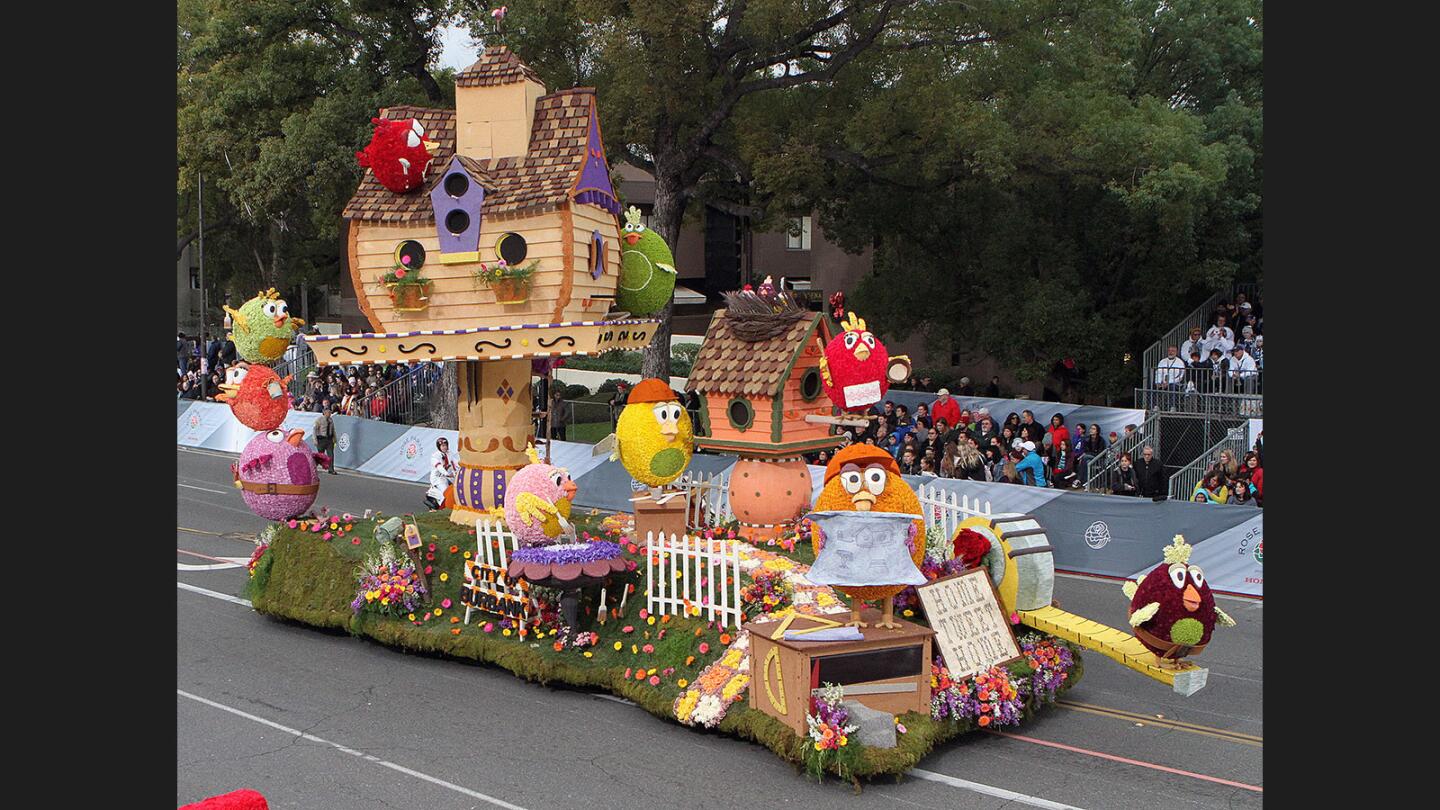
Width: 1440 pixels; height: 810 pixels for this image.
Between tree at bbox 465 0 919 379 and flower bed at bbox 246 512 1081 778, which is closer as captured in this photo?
flower bed at bbox 246 512 1081 778

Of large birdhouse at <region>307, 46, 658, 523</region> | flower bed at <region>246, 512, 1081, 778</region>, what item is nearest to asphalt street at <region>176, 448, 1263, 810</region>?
flower bed at <region>246, 512, 1081, 778</region>

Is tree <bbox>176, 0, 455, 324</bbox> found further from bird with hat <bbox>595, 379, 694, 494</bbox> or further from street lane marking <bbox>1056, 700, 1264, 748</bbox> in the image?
street lane marking <bbox>1056, 700, 1264, 748</bbox>

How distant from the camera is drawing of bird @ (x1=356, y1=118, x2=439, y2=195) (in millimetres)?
14695

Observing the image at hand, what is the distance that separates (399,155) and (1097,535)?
10.2m

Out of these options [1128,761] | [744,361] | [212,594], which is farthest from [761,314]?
[212,594]

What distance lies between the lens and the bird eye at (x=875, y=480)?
35.8ft

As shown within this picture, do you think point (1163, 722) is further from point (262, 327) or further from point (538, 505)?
point (262, 327)

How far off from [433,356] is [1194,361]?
14164 mm

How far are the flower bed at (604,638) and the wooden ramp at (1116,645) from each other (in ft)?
1.03

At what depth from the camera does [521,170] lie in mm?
14766

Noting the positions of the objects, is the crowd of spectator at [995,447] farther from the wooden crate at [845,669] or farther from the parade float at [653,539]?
the wooden crate at [845,669]

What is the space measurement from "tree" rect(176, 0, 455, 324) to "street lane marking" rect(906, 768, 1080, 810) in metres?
19.0

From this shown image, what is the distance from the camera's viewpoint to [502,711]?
12.3 m

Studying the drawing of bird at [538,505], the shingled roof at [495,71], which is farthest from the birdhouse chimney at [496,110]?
the drawing of bird at [538,505]
